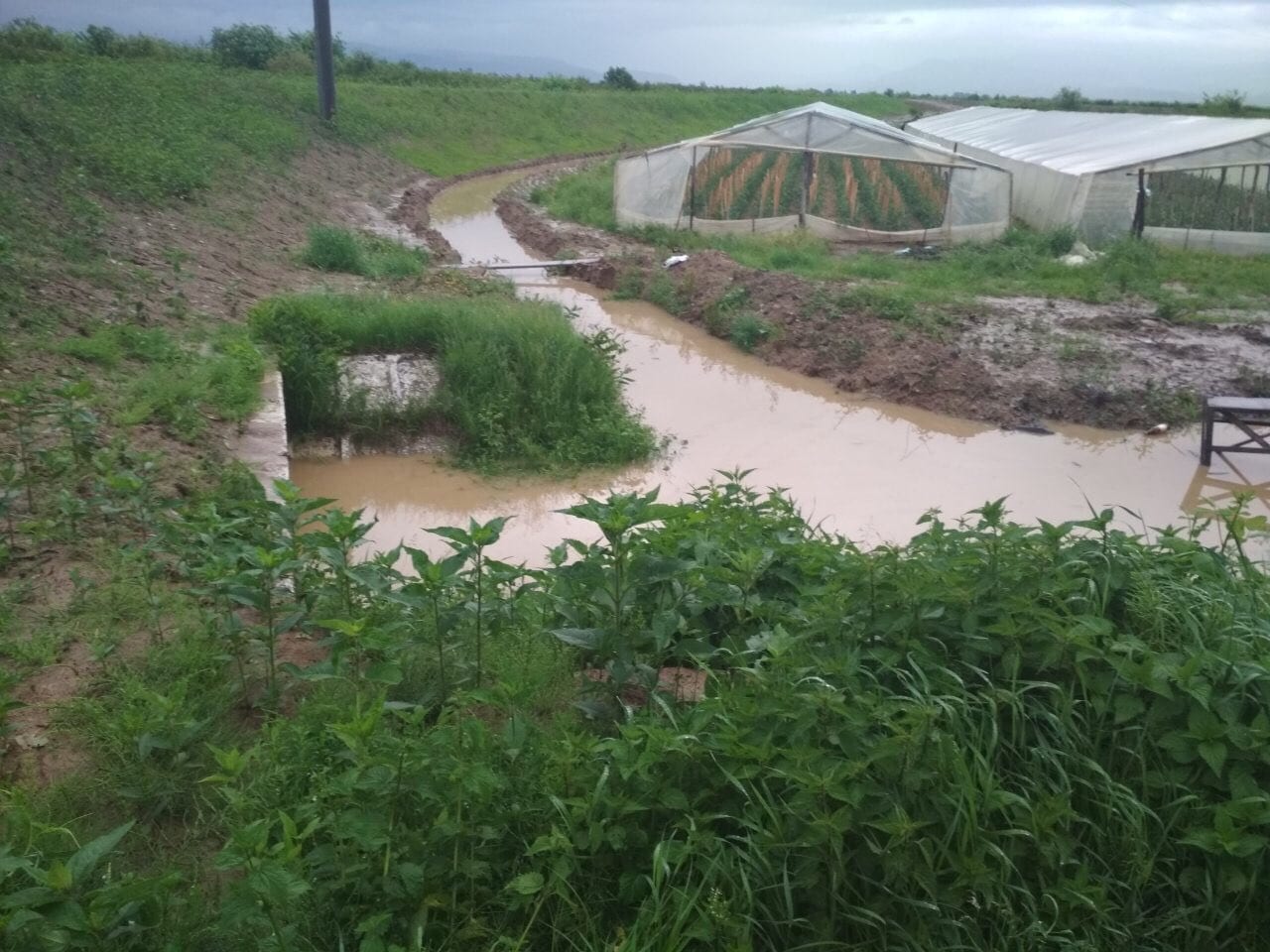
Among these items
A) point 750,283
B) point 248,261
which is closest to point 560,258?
point 750,283

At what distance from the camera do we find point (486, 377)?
8.70 meters

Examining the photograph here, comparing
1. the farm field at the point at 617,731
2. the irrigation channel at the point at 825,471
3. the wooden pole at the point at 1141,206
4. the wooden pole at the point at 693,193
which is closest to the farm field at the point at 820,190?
the wooden pole at the point at 693,193

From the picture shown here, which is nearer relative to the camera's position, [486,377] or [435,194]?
[486,377]

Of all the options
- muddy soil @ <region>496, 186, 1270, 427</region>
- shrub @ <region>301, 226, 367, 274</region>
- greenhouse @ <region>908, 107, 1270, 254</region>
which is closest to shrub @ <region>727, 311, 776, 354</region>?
muddy soil @ <region>496, 186, 1270, 427</region>

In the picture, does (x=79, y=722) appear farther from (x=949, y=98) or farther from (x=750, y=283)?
(x=949, y=98)

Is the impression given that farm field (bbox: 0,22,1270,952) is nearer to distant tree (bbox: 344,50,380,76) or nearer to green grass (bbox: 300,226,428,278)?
green grass (bbox: 300,226,428,278)

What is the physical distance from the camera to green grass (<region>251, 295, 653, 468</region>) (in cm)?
836

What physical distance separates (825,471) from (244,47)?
28982 mm

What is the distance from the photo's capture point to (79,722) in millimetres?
3410

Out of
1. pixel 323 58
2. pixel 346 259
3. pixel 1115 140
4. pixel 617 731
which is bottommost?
pixel 617 731

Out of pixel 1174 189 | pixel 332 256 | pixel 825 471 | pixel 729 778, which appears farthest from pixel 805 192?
pixel 729 778

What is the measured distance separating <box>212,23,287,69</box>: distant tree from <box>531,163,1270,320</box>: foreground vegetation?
19.0 meters

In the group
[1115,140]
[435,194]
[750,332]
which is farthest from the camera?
[435,194]

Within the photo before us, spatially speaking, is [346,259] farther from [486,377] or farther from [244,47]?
[244,47]
